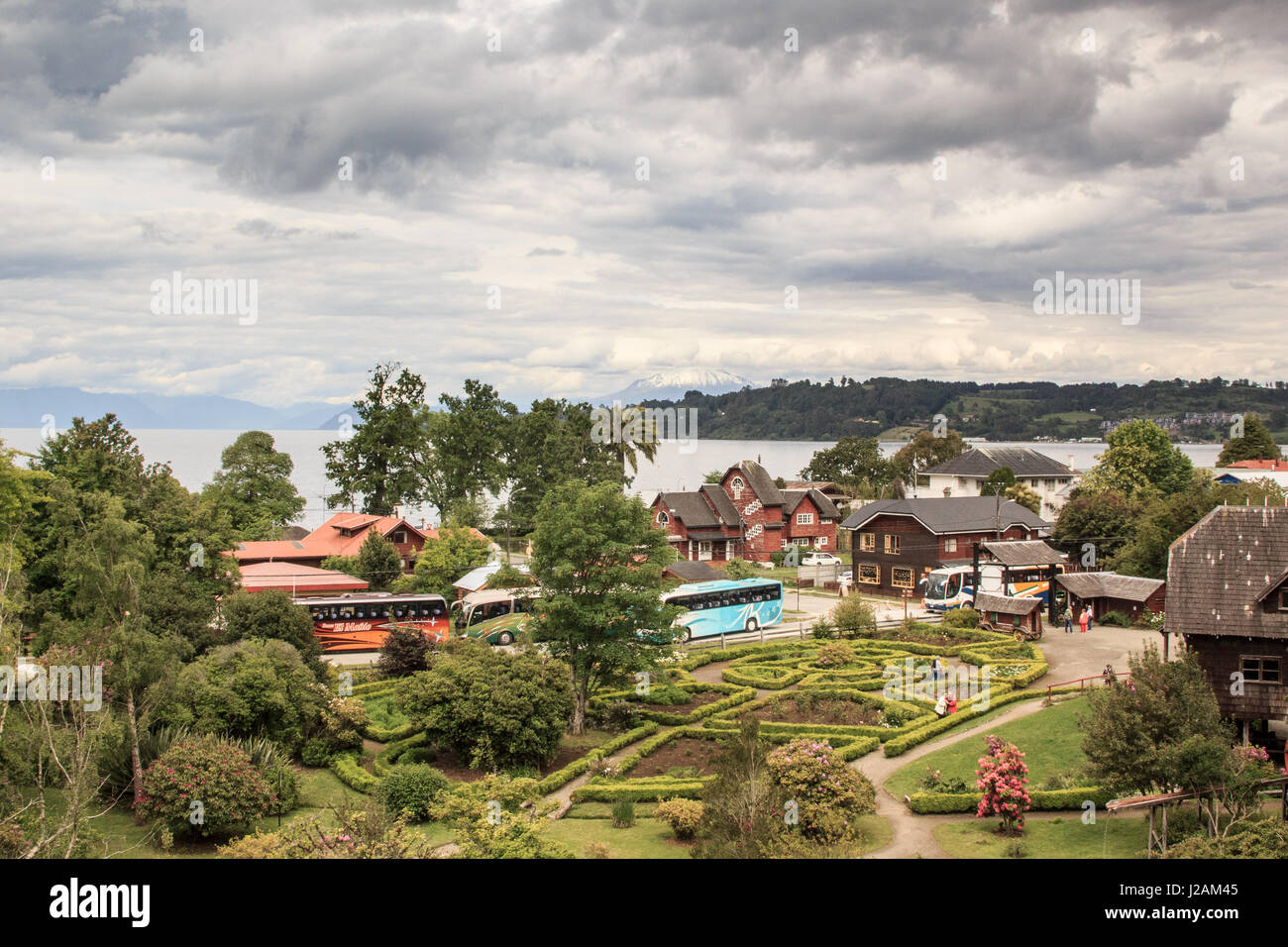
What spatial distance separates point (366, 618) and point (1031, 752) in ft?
106

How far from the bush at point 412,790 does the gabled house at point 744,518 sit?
181 feet

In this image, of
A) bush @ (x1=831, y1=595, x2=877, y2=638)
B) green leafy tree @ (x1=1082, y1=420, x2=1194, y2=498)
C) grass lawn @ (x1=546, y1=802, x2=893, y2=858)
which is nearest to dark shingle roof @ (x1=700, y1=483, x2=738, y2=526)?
green leafy tree @ (x1=1082, y1=420, x2=1194, y2=498)

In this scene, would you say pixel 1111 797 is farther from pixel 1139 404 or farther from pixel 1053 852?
pixel 1139 404

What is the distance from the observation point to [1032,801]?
84.3ft

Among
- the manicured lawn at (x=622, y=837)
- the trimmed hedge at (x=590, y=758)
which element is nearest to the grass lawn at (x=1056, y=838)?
the manicured lawn at (x=622, y=837)

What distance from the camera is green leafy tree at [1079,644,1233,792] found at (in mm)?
22203

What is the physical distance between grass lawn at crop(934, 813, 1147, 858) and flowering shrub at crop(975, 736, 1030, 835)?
424 mm

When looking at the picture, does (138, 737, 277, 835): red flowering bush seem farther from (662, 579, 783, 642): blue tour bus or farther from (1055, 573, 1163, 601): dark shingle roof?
(1055, 573, 1163, 601): dark shingle roof

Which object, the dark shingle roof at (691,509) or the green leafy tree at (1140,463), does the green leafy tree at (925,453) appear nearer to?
the green leafy tree at (1140,463)

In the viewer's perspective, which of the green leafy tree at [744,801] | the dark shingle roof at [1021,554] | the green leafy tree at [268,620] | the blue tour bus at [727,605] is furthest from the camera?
the dark shingle roof at [1021,554]

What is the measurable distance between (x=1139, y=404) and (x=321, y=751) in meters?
178

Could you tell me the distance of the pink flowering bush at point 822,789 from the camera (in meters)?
22.8
